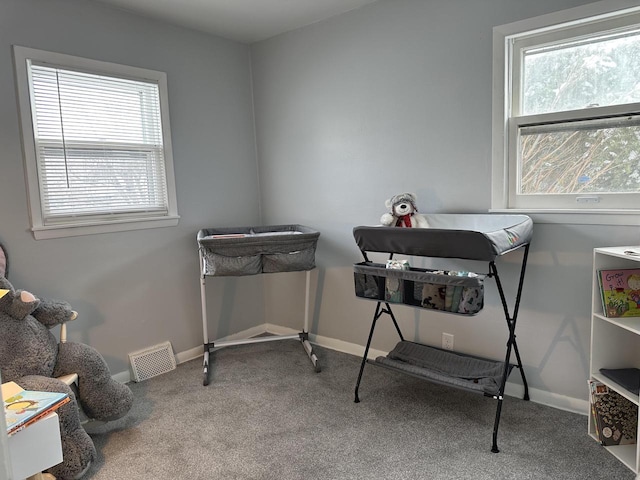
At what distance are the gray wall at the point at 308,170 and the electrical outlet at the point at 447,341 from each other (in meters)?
0.05

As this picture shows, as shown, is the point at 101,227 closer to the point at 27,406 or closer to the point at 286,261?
the point at 286,261

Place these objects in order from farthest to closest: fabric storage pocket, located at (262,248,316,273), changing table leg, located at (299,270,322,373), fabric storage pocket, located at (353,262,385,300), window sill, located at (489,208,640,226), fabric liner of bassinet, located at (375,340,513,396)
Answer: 1. changing table leg, located at (299,270,322,373)
2. fabric storage pocket, located at (262,248,316,273)
3. fabric storage pocket, located at (353,262,385,300)
4. fabric liner of bassinet, located at (375,340,513,396)
5. window sill, located at (489,208,640,226)

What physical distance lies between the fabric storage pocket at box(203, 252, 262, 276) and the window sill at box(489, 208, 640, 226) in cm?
154

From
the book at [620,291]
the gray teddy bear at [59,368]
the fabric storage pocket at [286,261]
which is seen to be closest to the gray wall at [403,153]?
the book at [620,291]

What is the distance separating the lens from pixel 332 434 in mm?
2350

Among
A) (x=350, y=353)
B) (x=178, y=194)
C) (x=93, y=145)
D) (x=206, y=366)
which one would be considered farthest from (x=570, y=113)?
(x=93, y=145)

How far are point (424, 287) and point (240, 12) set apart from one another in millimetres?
2214

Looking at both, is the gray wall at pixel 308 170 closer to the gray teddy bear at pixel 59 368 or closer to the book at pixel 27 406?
the gray teddy bear at pixel 59 368

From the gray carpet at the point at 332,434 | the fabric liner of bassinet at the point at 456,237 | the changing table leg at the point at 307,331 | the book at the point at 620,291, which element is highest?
the fabric liner of bassinet at the point at 456,237

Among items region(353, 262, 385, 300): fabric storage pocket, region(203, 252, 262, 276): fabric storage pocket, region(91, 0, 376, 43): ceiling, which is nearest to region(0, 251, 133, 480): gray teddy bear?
region(203, 252, 262, 276): fabric storage pocket

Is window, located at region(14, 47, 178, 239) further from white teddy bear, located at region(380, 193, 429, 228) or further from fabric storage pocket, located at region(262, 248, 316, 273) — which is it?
white teddy bear, located at region(380, 193, 429, 228)

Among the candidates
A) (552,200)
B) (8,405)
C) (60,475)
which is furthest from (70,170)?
(552,200)

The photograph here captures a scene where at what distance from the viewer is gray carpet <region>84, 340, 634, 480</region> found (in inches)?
81.0

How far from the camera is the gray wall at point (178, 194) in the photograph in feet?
8.43
